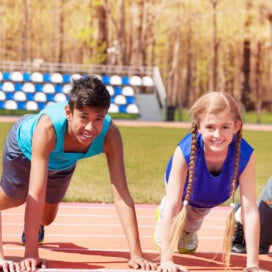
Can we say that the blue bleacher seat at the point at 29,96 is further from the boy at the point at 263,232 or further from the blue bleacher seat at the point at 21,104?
the boy at the point at 263,232

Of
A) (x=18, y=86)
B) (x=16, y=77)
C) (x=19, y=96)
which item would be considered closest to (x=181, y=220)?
(x=19, y=96)

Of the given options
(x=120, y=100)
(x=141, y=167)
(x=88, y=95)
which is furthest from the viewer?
(x=120, y=100)

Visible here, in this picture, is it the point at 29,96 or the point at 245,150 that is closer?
the point at 245,150

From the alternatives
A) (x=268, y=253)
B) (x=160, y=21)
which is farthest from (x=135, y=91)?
(x=268, y=253)

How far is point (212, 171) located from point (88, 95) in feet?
2.85

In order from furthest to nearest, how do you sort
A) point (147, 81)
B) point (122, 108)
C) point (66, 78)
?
point (147, 81)
point (66, 78)
point (122, 108)

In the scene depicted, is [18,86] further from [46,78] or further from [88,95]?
[88,95]

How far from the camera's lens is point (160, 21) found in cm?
5022

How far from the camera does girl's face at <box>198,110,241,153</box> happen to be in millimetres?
4246

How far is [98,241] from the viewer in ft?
18.2

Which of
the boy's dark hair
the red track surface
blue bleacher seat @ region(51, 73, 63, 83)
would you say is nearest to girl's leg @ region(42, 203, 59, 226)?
the red track surface

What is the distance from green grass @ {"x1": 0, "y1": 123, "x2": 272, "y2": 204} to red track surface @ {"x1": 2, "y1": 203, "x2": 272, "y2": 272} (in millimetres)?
889

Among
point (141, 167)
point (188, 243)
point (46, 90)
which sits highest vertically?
point (188, 243)

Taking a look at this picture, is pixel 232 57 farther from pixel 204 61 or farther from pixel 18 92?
pixel 18 92
